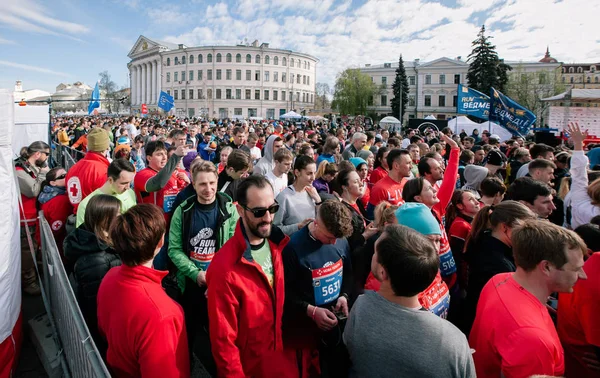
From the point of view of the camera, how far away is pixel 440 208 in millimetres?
4145

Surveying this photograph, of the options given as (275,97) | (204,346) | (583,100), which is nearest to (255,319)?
(204,346)

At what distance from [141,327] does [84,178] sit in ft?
10.6

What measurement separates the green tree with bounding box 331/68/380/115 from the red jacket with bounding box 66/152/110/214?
72.4 metres

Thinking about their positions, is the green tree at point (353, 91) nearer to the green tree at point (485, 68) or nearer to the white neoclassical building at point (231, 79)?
the white neoclassical building at point (231, 79)

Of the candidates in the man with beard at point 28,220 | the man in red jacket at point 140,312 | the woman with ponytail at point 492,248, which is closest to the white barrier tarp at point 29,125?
the man with beard at point 28,220

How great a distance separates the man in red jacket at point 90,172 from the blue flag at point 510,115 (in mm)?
11889

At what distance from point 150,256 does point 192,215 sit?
1.15 m

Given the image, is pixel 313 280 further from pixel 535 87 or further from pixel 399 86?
pixel 399 86

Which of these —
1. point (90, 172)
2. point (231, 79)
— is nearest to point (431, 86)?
point (231, 79)

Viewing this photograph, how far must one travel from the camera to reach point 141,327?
172 cm

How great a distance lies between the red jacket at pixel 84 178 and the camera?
414 cm

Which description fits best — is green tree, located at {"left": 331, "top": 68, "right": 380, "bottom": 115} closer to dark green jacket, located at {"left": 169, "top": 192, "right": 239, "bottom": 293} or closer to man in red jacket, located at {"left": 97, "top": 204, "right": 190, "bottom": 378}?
dark green jacket, located at {"left": 169, "top": 192, "right": 239, "bottom": 293}

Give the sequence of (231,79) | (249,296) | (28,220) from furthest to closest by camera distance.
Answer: (231,79) → (28,220) → (249,296)

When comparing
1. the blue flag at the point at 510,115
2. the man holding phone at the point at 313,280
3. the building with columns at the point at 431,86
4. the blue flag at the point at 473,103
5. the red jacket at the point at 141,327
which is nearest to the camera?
the red jacket at the point at 141,327
